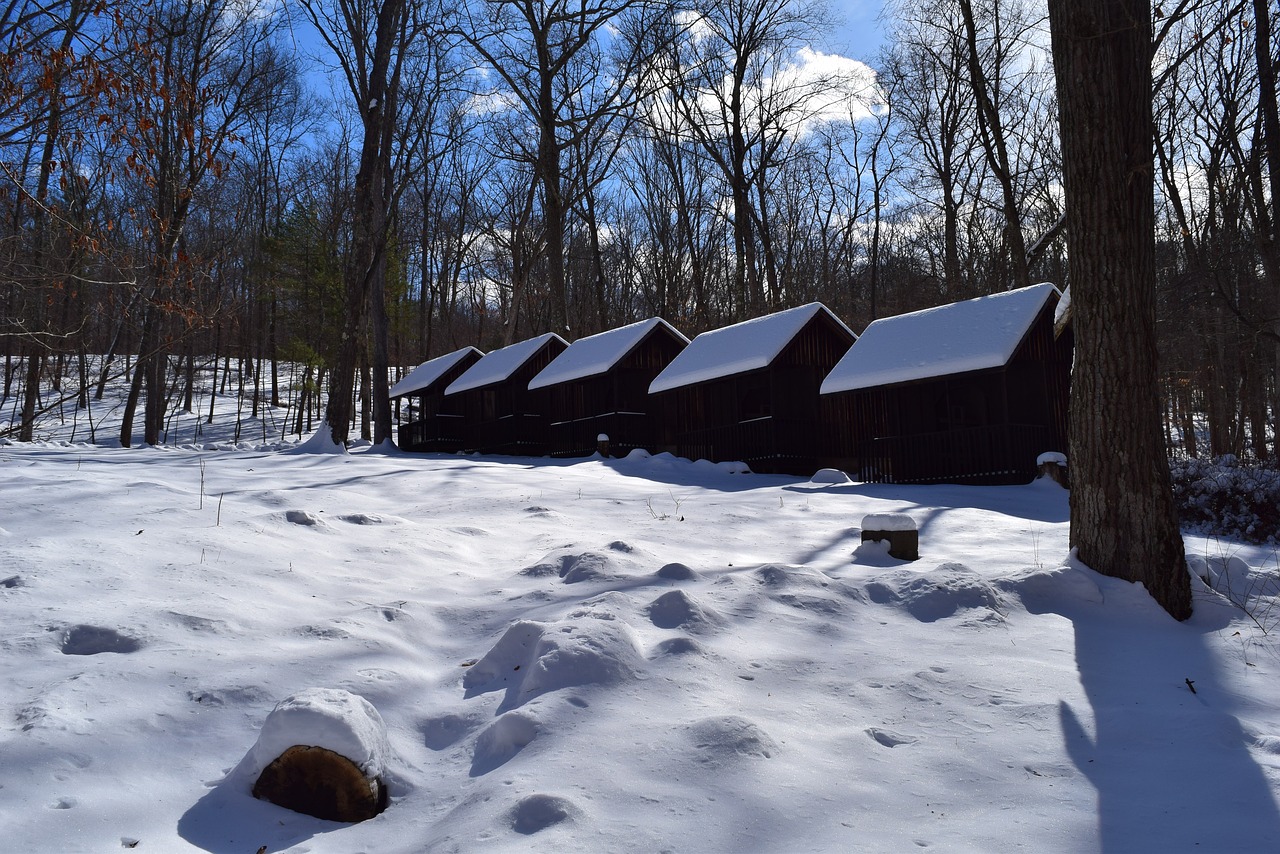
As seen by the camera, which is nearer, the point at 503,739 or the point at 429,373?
the point at 503,739

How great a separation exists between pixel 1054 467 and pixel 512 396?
1717 cm

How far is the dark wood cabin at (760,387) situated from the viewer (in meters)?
18.3

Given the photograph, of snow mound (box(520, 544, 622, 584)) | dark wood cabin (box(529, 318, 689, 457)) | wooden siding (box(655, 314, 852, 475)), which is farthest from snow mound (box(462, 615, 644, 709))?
dark wood cabin (box(529, 318, 689, 457))

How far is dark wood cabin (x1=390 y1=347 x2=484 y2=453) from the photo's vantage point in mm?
28844

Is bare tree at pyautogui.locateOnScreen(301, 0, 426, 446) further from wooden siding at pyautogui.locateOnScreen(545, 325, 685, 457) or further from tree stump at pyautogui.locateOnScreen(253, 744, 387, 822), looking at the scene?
tree stump at pyautogui.locateOnScreen(253, 744, 387, 822)

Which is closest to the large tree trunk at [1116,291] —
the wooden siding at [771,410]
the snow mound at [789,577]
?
the snow mound at [789,577]

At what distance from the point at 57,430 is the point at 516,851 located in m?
33.1

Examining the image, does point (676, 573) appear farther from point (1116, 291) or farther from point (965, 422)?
point (965, 422)

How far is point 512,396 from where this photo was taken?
26.2 metres

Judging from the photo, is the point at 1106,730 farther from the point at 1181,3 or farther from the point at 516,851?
the point at 1181,3

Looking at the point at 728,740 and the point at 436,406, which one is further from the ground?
the point at 436,406

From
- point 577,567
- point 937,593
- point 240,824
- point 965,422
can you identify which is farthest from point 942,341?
point 240,824

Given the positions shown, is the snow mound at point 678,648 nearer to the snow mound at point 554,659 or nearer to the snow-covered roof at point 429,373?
the snow mound at point 554,659

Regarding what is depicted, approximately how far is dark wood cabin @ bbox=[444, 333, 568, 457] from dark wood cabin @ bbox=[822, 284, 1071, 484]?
1079 centimetres
